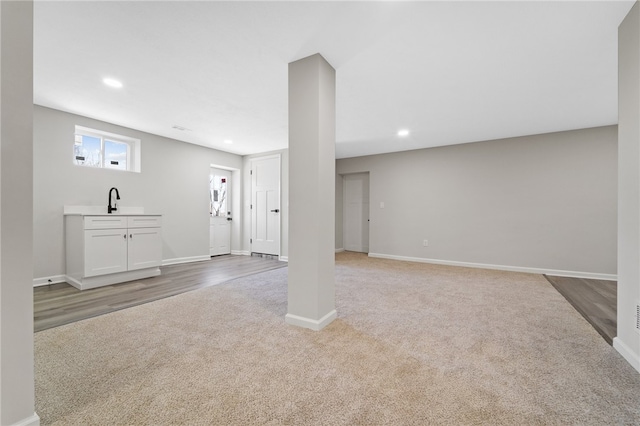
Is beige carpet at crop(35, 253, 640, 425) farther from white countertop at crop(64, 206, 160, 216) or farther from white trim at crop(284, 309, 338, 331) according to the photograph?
white countertop at crop(64, 206, 160, 216)

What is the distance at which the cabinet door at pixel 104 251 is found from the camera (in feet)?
11.0

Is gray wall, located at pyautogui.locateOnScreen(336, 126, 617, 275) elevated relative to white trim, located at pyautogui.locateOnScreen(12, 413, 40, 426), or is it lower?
elevated

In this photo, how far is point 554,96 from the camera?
10.0 feet

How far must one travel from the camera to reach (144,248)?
3.92m

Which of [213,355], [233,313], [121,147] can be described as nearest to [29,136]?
[213,355]

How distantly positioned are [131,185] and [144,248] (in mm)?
1211

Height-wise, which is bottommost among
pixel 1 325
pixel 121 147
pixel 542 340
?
pixel 542 340

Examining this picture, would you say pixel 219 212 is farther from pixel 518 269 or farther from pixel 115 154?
pixel 518 269

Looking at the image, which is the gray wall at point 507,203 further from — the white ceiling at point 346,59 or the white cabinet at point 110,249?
the white cabinet at point 110,249

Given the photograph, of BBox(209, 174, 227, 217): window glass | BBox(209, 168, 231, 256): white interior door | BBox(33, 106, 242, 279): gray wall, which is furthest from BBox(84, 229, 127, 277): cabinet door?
BBox(209, 174, 227, 217): window glass

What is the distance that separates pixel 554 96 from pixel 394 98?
184 centimetres

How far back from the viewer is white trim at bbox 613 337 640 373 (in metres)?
1.64

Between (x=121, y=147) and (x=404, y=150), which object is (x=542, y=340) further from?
(x=121, y=147)

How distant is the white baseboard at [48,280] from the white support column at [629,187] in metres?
5.93
